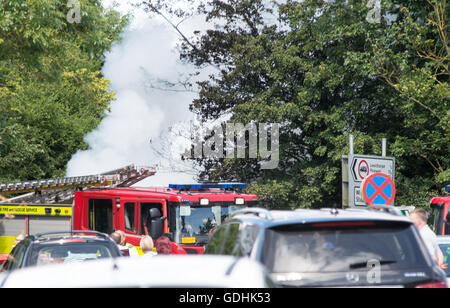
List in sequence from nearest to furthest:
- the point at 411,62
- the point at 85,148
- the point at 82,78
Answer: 1. the point at 82,78
2. the point at 411,62
3. the point at 85,148

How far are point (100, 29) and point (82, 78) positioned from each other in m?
2.13

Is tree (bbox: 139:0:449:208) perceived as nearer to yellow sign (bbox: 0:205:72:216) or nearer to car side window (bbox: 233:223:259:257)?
yellow sign (bbox: 0:205:72:216)

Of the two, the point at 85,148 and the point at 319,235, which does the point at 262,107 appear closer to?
the point at 85,148

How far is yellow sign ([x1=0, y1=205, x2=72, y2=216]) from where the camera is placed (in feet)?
63.0

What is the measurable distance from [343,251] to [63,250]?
4385mm

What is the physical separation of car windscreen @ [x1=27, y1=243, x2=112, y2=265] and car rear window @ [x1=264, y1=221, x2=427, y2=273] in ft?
12.6

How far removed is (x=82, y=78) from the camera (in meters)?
18.1

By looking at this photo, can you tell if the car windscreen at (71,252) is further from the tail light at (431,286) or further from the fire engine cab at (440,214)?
the fire engine cab at (440,214)

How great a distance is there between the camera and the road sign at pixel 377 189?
37.1ft

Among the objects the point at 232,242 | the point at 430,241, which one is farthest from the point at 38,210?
the point at 232,242

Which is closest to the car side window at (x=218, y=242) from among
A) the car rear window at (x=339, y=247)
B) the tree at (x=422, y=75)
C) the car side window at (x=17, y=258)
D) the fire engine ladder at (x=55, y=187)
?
the car rear window at (x=339, y=247)

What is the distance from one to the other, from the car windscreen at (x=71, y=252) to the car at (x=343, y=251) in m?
3.65

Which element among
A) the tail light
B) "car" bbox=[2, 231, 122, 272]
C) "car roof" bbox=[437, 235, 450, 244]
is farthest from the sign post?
the tail light

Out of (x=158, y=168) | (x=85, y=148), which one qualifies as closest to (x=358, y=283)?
(x=158, y=168)
